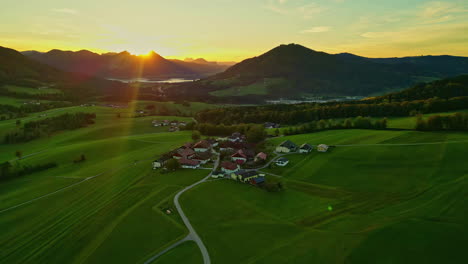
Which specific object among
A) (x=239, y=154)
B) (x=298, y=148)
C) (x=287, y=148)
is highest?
(x=287, y=148)

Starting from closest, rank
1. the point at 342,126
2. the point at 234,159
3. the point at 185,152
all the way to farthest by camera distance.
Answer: the point at 234,159 < the point at 185,152 < the point at 342,126

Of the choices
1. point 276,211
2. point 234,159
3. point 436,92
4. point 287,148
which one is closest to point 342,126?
point 287,148

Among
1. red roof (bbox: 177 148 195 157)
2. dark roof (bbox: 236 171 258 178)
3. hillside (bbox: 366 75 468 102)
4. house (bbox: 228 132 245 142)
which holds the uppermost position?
hillside (bbox: 366 75 468 102)

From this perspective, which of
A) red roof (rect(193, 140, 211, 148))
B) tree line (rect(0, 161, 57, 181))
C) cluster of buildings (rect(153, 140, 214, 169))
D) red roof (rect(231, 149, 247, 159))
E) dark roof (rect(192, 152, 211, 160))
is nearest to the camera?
cluster of buildings (rect(153, 140, 214, 169))

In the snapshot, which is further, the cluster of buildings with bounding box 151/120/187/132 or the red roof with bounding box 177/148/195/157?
the cluster of buildings with bounding box 151/120/187/132

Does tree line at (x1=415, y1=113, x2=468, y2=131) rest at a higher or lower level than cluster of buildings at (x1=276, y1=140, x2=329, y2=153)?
higher

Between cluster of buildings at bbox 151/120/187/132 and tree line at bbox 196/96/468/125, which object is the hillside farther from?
cluster of buildings at bbox 151/120/187/132

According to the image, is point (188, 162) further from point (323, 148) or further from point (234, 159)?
point (323, 148)

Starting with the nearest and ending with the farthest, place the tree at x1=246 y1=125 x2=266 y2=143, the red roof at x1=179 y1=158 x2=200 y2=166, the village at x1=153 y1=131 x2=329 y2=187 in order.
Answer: the village at x1=153 y1=131 x2=329 y2=187
the red roof at x1=179 y1=158 x2=200 y2=166
the tree at x1=246 y1=125 x2=266 y2=143

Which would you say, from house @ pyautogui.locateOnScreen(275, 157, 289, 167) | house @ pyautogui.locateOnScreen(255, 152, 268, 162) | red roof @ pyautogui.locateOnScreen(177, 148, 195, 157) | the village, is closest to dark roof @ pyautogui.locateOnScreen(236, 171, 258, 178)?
the village
